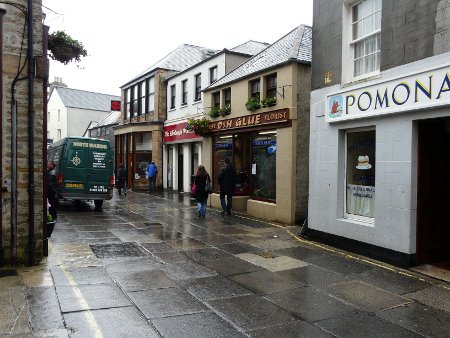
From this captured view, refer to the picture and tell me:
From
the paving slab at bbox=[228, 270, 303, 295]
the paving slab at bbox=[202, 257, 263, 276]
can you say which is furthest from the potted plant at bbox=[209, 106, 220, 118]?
the paving slab at bbox=[228, 270, 303, 295]

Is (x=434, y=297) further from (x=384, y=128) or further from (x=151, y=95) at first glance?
(x=151, y=95)

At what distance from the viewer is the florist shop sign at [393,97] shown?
6.96 metres

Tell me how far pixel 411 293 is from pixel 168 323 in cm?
377

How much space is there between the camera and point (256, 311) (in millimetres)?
5402

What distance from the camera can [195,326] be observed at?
4.88 meters

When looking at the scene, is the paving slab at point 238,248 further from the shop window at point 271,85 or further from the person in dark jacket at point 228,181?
the shop window at point 271,85

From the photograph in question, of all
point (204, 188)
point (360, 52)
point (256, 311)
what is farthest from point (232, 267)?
point (204, 188)

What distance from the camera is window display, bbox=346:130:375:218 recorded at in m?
8.92

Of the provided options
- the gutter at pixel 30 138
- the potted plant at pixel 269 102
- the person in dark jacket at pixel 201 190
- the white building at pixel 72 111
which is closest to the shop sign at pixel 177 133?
the person in dark jacket at pixel 201 190

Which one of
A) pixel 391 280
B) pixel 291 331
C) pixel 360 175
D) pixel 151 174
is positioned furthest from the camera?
pixel 151 174

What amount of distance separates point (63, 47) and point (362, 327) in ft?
24.3

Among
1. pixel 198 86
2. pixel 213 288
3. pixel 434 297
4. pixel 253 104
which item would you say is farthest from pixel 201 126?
pixel 434 297

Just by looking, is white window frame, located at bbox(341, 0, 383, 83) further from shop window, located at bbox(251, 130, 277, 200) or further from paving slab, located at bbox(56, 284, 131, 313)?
paving slab, located at bbox(56, 284, 131, 313)

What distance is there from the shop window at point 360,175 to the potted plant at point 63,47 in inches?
246
